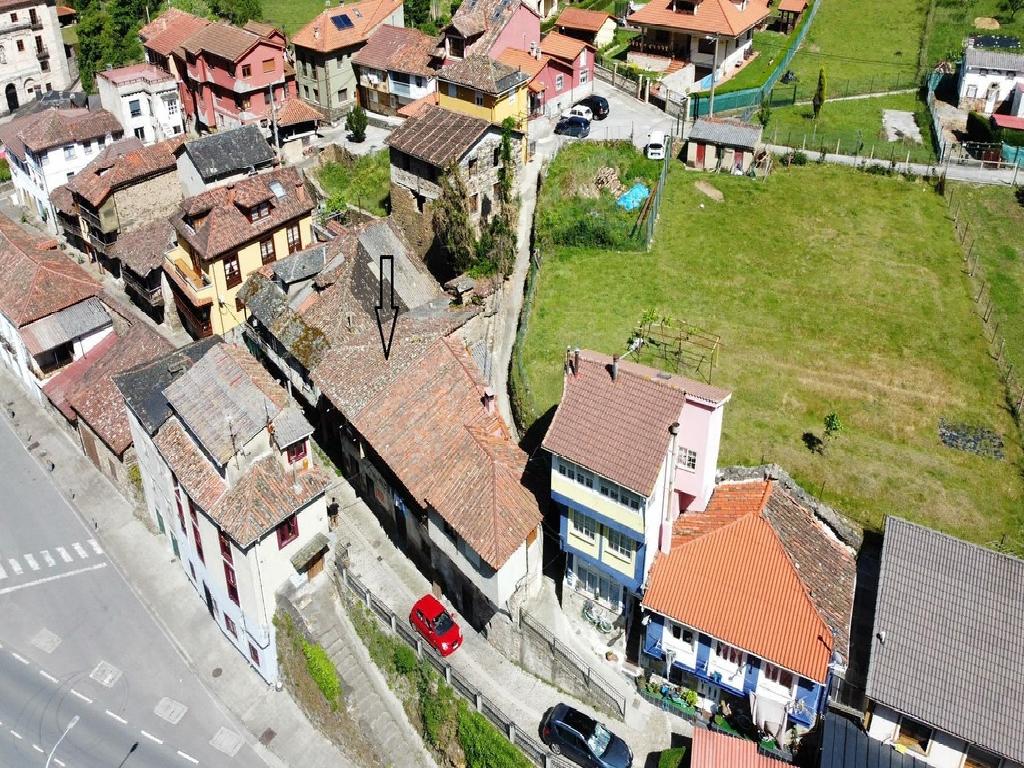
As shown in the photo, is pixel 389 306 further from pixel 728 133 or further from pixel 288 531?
pixel 728 133

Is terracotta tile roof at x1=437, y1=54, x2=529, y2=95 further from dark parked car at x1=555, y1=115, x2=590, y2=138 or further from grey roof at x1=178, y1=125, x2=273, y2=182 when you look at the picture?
grey roof at x1=178, y1=125, x2=273, y2=182

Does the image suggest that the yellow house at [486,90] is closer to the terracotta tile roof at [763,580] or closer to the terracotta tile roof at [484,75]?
the terracotta tile roof at [484,75]

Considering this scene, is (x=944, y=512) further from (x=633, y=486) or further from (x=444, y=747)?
(x=444, y=747)

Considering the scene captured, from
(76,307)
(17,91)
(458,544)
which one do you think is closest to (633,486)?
(458,544)

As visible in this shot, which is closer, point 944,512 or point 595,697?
point 595,697

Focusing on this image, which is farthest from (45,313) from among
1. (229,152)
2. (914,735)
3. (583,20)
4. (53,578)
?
(914,735)

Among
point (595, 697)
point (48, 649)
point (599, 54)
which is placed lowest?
point (48, 649)

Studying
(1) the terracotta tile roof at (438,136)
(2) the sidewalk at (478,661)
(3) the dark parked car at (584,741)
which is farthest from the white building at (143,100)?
(3) the dark parked car at (584,741)
